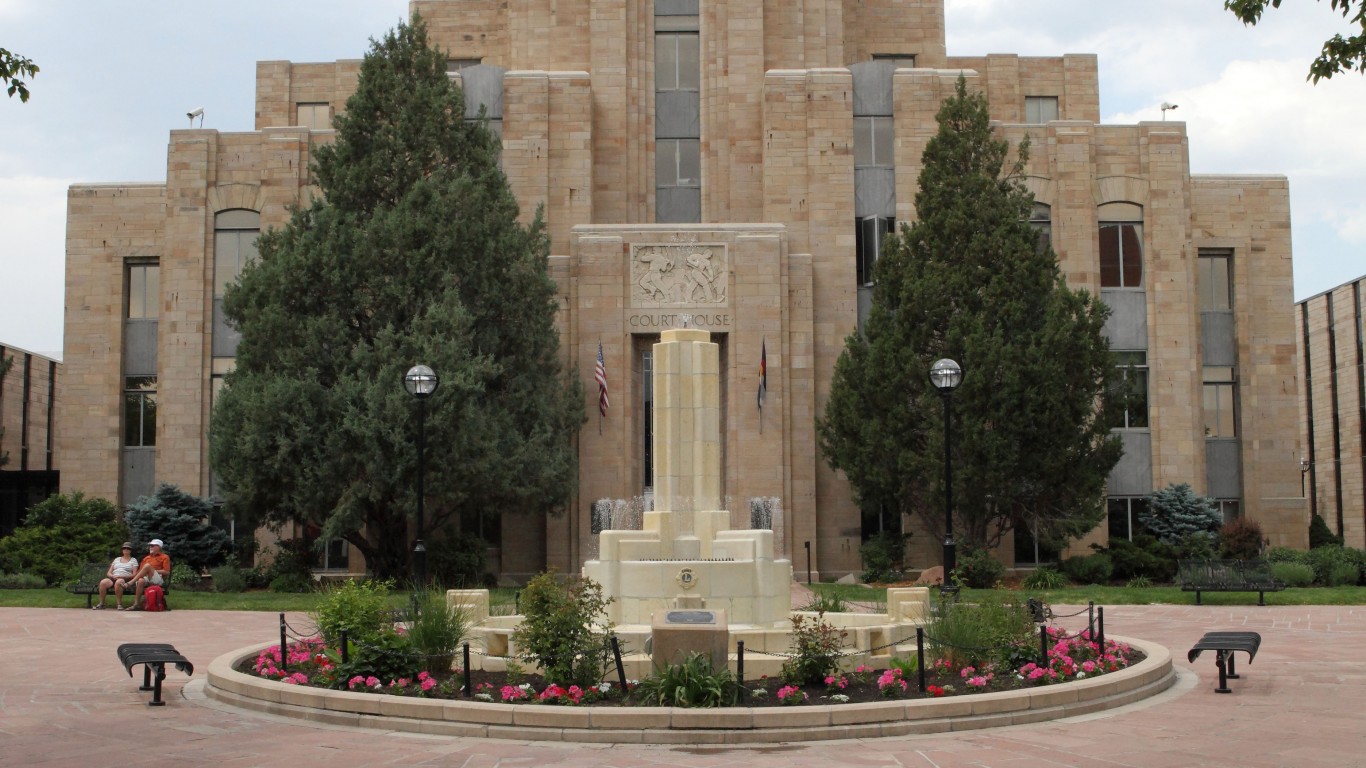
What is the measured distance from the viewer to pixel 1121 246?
39938mm

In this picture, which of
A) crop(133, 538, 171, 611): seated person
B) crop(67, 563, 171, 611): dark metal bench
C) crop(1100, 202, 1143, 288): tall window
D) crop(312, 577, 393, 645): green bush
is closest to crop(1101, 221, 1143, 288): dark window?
crop(1100, 202, 1143, 288): tall window

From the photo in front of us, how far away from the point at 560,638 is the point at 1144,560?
978 inches

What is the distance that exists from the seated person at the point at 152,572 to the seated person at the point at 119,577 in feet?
0.56

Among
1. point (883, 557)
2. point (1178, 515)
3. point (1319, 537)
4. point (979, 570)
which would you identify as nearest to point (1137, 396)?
point (1178, 515)

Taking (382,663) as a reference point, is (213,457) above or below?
above

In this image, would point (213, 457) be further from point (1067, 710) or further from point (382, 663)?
point (1067, 710)

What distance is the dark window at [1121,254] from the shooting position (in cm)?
3978

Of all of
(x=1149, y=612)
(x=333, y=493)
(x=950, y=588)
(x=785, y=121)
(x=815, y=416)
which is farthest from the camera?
(x=785, y=121)

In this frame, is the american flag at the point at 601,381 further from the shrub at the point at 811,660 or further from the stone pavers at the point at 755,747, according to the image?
the shrub at the point at 811,660

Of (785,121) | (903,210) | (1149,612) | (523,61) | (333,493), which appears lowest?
(1149,612)

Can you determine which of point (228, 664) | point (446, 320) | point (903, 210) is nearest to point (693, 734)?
point (228, 664)

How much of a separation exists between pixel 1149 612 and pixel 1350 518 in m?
33.3

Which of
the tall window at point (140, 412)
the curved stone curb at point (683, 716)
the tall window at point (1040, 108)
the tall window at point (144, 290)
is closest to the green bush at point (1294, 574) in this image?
the tall window at point (1040, 108)

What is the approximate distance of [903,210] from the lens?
127 feet
